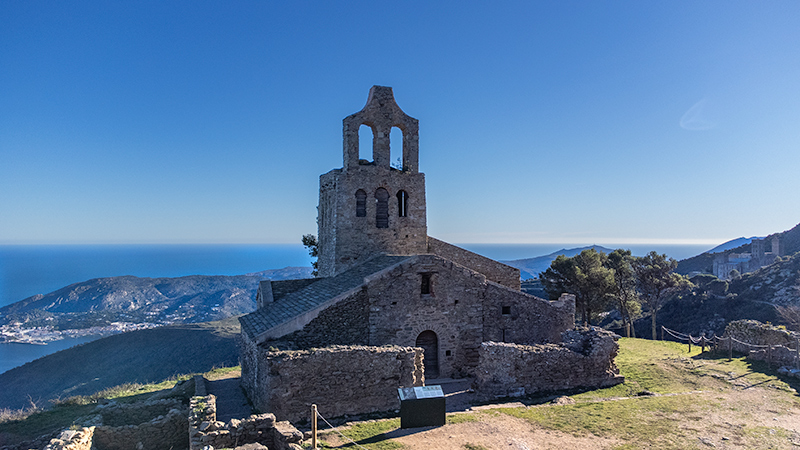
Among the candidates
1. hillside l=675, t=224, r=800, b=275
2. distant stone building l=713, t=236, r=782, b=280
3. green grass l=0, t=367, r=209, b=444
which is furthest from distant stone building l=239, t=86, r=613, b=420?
hillside l=675, t=224, r=800, b=275

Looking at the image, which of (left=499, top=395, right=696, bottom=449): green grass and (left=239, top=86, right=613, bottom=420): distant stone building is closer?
(left=499, top=395, right=696, bottom=449): green grass

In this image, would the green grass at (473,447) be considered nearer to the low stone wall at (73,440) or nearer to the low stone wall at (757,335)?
the low stone wall at (73,440)

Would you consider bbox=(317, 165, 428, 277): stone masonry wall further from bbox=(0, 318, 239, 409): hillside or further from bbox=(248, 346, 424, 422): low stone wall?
bbox=(0, 318, 239, 409): hillside

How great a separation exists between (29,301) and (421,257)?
114 metres

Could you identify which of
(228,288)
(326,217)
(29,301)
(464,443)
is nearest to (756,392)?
Answer: (464,443)

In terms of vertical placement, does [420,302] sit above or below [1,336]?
above

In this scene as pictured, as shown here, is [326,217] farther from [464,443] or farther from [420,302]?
[464,443]

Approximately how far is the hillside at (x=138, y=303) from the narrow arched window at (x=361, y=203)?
63729mm

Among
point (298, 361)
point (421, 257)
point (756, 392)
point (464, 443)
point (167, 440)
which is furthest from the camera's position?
point (421, 257)

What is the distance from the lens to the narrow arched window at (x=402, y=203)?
2012 cm

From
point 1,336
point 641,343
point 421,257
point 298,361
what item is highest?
point 421,257

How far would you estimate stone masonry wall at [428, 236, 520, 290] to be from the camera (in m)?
21.2

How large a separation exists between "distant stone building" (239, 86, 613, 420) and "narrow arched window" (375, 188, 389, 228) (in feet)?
0.16

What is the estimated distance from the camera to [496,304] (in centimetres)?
1600
